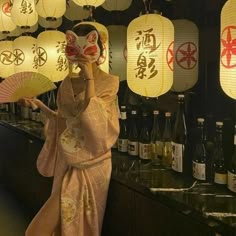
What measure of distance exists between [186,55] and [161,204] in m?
0.98

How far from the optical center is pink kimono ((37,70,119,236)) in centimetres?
211

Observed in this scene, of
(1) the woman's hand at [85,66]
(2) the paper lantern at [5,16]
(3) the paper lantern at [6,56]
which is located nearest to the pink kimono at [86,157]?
(1) the woman's hand at [85,66]

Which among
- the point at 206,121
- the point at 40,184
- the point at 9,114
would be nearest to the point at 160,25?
the point at 206,121

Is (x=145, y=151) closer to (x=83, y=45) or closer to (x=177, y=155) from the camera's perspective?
(x=177, y=155)

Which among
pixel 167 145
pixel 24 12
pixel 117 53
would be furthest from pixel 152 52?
pixel 24 12

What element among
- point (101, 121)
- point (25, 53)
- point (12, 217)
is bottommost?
point (12, 217)

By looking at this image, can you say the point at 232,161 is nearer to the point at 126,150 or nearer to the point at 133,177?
the point at 133,177

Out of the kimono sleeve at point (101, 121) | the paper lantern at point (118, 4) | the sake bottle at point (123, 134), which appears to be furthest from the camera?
the paper lantern at point (118, 4)

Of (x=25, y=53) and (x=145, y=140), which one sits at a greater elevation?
(x=25, y=53)

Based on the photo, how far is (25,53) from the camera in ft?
12.7

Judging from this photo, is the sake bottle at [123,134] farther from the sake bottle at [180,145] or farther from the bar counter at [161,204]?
the sake bottle at [180,145]

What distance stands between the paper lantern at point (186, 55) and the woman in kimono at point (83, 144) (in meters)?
0.44

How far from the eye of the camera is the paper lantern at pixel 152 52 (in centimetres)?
209

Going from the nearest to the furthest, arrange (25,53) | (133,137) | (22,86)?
(22,86) < (133,137) < (25,53)
